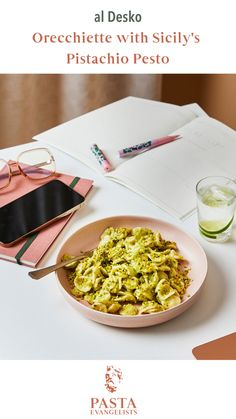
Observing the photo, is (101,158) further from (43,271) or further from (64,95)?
(64,95)

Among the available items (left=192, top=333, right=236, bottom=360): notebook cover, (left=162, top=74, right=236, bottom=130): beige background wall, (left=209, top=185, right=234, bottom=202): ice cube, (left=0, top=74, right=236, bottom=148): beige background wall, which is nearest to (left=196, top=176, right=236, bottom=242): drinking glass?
(left=209, top=185, right=234, bottom=202): ice cube

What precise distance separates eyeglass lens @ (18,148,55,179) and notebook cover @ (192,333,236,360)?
61cm

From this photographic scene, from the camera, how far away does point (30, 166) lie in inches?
55.1

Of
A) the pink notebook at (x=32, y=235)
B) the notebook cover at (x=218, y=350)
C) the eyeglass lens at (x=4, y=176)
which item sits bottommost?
the notebook cover at (x=218, y=350)

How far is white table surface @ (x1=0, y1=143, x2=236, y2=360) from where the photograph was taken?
36.8 inches

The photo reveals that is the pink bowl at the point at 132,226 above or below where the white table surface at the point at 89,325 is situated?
above

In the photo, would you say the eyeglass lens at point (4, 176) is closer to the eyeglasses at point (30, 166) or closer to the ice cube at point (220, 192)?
the eyeglasses at point (30, 166)

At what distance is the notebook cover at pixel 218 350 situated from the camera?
923 millimetres

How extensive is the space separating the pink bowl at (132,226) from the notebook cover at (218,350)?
7cm

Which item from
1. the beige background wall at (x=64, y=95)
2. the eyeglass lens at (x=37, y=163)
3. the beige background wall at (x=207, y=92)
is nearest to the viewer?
the eyeglass lens at (x=37, y=163)

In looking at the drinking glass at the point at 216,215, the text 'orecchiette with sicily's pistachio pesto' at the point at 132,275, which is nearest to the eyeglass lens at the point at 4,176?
the text 'orecchiette with sicily's pistachio pesto' at the point at 132,275

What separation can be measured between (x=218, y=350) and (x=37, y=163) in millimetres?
693
